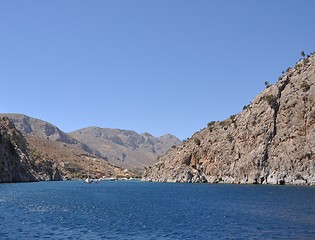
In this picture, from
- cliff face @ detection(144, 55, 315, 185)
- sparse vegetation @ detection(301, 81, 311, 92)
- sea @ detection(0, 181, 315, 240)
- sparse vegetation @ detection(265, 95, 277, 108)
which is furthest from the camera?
sparse vegetation @ detection(265, 95, 277, 108)

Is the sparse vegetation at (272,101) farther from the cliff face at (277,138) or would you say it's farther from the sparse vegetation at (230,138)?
the sparse vegetation at (230,138)

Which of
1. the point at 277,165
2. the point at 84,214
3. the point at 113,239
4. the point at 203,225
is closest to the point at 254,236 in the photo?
the point at 203,225

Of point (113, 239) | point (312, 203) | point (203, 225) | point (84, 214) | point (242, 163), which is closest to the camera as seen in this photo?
point (113, 239)

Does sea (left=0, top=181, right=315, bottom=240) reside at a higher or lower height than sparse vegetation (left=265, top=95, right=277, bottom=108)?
lower

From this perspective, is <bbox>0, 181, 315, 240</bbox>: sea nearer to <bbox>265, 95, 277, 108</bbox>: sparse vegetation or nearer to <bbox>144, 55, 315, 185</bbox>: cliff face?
<bbox>144, 55, 315, 185</bbox>: cliff face

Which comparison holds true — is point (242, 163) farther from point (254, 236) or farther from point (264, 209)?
point (254, 236)

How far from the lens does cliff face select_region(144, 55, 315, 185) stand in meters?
148

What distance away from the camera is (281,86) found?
572ft

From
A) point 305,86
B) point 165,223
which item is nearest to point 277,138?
point 305,86

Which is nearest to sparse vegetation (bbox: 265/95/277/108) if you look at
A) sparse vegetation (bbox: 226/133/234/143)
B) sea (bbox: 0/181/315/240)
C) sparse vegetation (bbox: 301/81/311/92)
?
sparse vegetation (bbox: 301/81/311/92)

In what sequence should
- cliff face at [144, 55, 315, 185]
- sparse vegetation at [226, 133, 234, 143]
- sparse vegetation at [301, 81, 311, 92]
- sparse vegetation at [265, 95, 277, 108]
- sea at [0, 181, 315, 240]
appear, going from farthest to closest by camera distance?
sparse vegetation at [226, 133, 234, 143] → sparse vegetation at [265, 95, 277, 108] → sparse vegetation at [301, 81, 311, 92] → cliff face at [144, 55, 315, 185] → sea at [0, 181, 315, 240]

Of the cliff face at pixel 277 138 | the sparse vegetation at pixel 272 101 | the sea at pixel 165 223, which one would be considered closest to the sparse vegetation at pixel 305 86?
the cliff face at pixel 277 138

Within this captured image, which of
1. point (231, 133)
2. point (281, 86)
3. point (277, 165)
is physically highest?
point (281, 86)

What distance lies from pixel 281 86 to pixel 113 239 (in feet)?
484
